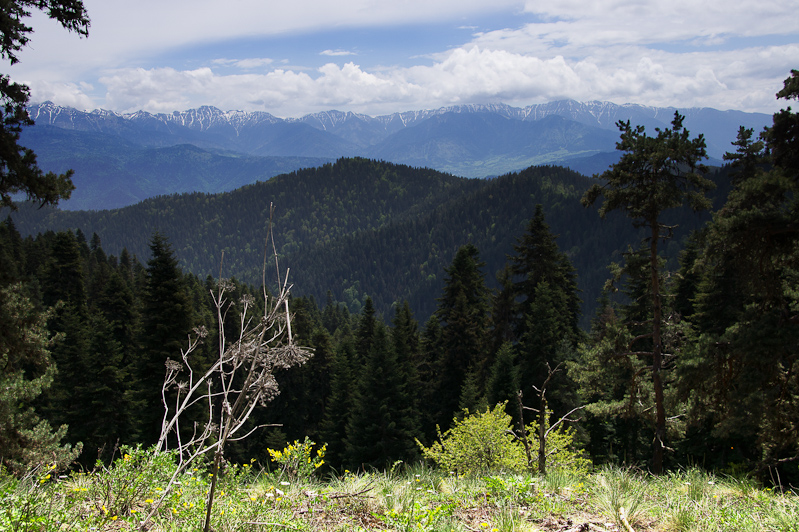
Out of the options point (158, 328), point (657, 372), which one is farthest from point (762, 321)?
point (158, 328)

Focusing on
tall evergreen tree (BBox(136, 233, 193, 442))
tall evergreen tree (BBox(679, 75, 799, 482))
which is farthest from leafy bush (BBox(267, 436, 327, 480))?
tall evergreen tree (BBox(136, 233, 193, 442))

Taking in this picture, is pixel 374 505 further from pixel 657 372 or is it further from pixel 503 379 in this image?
pixel 503 379

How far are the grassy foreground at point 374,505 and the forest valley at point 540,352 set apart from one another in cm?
64

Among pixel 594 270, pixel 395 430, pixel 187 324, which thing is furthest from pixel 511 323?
pixel 594 270

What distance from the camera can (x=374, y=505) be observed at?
4.11 metres

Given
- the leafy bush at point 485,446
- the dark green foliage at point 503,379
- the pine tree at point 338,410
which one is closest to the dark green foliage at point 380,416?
the pine tree at point 338,410

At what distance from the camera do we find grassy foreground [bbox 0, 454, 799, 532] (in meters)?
3.25

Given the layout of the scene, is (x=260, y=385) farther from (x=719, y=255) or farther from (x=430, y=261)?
(x=430, y=261)

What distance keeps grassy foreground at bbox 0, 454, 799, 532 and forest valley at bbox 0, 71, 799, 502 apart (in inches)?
25.1

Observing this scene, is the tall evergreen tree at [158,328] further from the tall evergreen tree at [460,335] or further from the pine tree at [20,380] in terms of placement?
the tall evergreen tree at [460,335]

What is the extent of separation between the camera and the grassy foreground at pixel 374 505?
10.7ft

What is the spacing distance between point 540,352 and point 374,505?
18315 millimetres

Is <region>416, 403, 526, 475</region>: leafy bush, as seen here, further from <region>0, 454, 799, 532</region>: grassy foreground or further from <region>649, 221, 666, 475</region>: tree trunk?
<region>0, 454, 799, 532</region>: grassy foreground

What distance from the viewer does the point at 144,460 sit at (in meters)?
3.81
